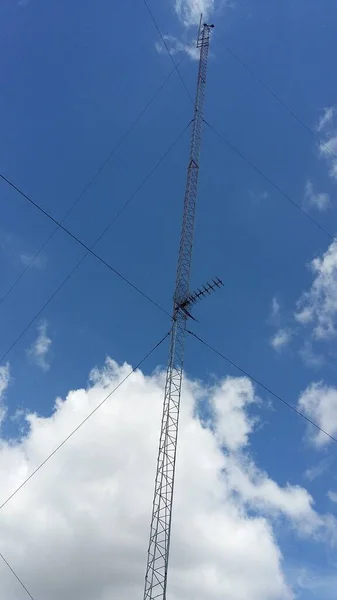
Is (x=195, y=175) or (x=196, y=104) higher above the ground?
(x=196, y=104)

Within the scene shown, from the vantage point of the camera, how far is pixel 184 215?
47.2 meters

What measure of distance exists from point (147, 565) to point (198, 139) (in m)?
35.9

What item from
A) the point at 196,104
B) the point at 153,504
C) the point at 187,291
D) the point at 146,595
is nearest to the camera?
the point at 146,595

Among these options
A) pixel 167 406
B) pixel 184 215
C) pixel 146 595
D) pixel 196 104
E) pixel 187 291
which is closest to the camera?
pixel 146 595

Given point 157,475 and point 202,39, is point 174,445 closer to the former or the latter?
point 157,475

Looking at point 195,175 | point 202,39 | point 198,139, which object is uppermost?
point 202,39

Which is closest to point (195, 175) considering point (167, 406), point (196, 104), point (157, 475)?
point (196, 104)

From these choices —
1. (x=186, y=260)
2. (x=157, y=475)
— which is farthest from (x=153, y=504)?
(x=186, y=260)

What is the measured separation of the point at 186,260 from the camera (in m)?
45.3

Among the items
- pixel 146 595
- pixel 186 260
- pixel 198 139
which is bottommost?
pixel 146 595

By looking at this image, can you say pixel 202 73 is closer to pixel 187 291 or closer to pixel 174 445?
pixel 187 291

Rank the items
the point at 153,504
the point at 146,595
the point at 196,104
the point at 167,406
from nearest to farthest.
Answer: the point at 146,595, the point at 153,504, the point at 167,406, the point at 196,104

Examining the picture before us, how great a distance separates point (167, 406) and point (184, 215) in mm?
16940

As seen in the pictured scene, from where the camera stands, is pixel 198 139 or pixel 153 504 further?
pixel 198 139
